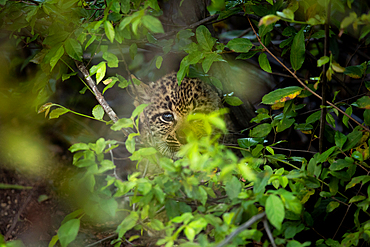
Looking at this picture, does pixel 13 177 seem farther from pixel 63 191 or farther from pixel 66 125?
pixel 66 125

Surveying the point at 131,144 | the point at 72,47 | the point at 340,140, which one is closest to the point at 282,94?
the point at 340,140

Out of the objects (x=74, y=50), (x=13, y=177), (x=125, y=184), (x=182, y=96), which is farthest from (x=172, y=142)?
(x=13, y=177)

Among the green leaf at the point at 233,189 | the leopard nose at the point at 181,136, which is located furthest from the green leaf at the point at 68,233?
the leopard nose at the point at 181,136

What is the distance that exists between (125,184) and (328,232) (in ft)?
3.57

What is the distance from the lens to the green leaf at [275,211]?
741 mm

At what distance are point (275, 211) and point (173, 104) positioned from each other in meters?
1.33

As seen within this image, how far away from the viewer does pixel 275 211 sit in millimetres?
757

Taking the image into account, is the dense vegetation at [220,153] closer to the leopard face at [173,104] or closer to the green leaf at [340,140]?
the green leaf at [340,140]

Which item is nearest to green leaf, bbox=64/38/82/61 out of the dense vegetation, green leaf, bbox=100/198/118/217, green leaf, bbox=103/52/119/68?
the dense vegetation

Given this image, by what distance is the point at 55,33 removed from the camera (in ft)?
4.05

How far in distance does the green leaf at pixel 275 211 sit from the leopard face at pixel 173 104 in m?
1.15

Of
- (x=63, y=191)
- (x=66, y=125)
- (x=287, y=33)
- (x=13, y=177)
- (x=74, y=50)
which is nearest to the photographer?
(x=74, y=50)

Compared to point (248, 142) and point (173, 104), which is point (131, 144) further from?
point (173, 104)

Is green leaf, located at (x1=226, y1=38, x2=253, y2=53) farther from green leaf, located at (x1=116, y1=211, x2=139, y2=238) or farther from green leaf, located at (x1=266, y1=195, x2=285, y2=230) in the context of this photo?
green leaf, located at (x1=116, y1=211, x2=139, y2=238)
